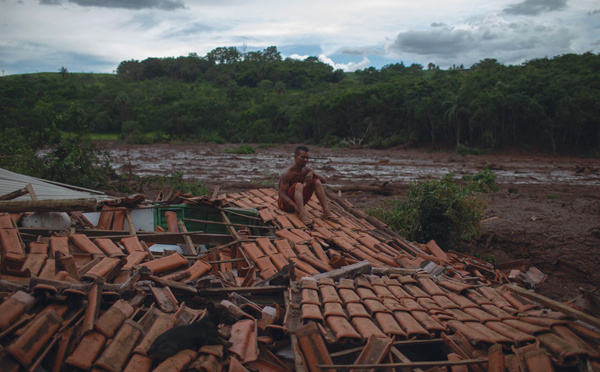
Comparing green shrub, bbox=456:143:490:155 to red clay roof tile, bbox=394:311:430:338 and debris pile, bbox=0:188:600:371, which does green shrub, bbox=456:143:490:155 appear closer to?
debris pile, bbox=0:188:600:371

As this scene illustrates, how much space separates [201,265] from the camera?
393 cm

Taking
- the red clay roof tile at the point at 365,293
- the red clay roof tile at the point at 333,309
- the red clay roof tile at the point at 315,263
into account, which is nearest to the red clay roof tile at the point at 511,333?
the red clay roof tile at the point at 365,293

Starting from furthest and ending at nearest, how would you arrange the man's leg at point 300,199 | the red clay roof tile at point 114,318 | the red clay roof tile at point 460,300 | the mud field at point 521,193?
the mud field at point 521,193 < the man's leg at point 300,199 < the red clay roof tile at point 460,300 < the red clay roof tile at point 114,318

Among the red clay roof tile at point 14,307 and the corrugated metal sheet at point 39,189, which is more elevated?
the corrugated metal sheet at point 39,189

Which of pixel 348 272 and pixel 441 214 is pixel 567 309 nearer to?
pixel 348 272

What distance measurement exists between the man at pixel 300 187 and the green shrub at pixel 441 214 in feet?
5.43

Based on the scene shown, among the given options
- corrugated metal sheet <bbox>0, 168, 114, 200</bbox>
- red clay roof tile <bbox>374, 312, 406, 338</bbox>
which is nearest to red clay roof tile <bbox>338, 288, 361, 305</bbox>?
red clay roof tile <bbox>374, 312, 406, 338</bbox>

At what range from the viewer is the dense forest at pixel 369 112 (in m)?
21.7

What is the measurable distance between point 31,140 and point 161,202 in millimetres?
6689

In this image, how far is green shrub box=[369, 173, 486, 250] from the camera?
6617 millimetres

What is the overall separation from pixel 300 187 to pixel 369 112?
28725mm

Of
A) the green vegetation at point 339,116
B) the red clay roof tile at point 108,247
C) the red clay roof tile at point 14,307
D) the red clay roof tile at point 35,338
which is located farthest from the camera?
the green vegetation at point 339,116

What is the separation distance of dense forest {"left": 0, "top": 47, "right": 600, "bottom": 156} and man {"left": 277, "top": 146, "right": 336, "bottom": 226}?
619cm

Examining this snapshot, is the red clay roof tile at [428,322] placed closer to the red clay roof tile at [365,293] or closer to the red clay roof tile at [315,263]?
the red clay roof tile at [365,293]
